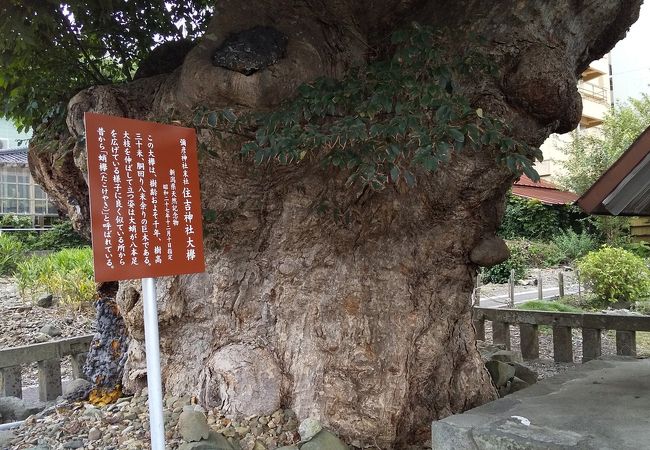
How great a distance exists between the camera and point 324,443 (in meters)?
3.56

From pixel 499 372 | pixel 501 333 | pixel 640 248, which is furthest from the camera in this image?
pixel 640 248

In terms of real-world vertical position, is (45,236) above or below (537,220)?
above

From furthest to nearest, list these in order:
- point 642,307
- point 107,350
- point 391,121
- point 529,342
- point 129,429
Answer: point 642,307 < point 529,342 < point 107,350 < point 129,429 < point 391,121

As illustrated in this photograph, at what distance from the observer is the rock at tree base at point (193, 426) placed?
3516mm

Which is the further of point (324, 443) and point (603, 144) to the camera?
point (603, 144)

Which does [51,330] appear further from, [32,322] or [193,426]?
[193,426]

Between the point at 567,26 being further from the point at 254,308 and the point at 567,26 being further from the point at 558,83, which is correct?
the point at 254,308

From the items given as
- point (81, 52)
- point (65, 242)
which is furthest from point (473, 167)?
point (65, 242)

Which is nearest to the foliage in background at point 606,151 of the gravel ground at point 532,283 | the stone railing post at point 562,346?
the gravel ground at point 532,283

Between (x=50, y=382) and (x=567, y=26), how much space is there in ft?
18.8

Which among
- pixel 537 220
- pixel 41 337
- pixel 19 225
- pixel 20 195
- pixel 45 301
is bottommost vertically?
pixel 41 337

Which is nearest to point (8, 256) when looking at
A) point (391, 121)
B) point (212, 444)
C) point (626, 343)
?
point (212, 444)

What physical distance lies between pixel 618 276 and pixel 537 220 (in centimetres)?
746

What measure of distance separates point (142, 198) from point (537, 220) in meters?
17.6
